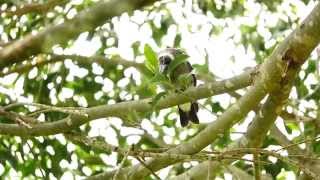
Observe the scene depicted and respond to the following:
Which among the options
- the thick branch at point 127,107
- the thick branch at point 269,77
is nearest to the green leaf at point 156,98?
the thick branch at point 127,107

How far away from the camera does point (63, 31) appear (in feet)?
5.98

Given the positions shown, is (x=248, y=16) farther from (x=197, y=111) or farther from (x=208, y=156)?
(x=208, y=156)

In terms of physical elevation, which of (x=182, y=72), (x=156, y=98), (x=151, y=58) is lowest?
(x=156, y=98)

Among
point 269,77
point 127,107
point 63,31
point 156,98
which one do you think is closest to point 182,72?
point 127,107

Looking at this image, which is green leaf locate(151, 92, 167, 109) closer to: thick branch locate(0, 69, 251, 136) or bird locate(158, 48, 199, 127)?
thick branch locate(0, 69, 251, 136)

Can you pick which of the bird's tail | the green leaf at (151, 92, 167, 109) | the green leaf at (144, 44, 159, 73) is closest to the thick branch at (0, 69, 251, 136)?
the green leaf at (151, 92, 167, 109)

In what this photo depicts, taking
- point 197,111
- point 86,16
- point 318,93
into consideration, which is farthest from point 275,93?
point 197,111

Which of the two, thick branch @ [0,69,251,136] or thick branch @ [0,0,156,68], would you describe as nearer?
thick branch @ [0,0,156,68]

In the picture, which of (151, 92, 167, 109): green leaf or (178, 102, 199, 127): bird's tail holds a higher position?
(178, 102, 199, 127): bird's tail

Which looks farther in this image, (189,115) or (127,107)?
(189,115)

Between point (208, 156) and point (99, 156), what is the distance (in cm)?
174

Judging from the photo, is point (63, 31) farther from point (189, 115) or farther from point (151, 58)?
point (189, 115)

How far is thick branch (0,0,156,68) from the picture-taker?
1.72 m

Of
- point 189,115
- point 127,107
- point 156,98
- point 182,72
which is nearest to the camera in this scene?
point 156,98
